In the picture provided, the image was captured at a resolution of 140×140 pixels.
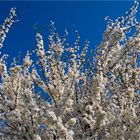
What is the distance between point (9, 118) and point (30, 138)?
525 millimetres

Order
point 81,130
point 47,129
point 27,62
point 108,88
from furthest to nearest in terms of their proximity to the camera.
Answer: point 108,88 → point 27,62 → point 81,130 → point 47,129

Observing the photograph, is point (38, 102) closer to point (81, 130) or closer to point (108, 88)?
point (81, 130)

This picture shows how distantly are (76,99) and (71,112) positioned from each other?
334 millimetres

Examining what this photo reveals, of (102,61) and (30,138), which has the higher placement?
(102,61)

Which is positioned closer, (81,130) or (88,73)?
(81,130)

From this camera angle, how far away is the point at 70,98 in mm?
7426

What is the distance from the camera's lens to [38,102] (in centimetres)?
809

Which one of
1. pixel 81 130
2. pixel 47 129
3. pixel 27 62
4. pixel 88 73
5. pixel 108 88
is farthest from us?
pixel 108 88

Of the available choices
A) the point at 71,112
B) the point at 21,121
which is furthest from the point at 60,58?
the point at 21,121

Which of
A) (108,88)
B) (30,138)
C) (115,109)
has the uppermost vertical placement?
(108,88)

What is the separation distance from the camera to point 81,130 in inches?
317

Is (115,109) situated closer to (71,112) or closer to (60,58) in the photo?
(71,112)

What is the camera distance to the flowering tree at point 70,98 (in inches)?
285

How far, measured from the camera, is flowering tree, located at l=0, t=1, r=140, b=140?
23.8 feet
